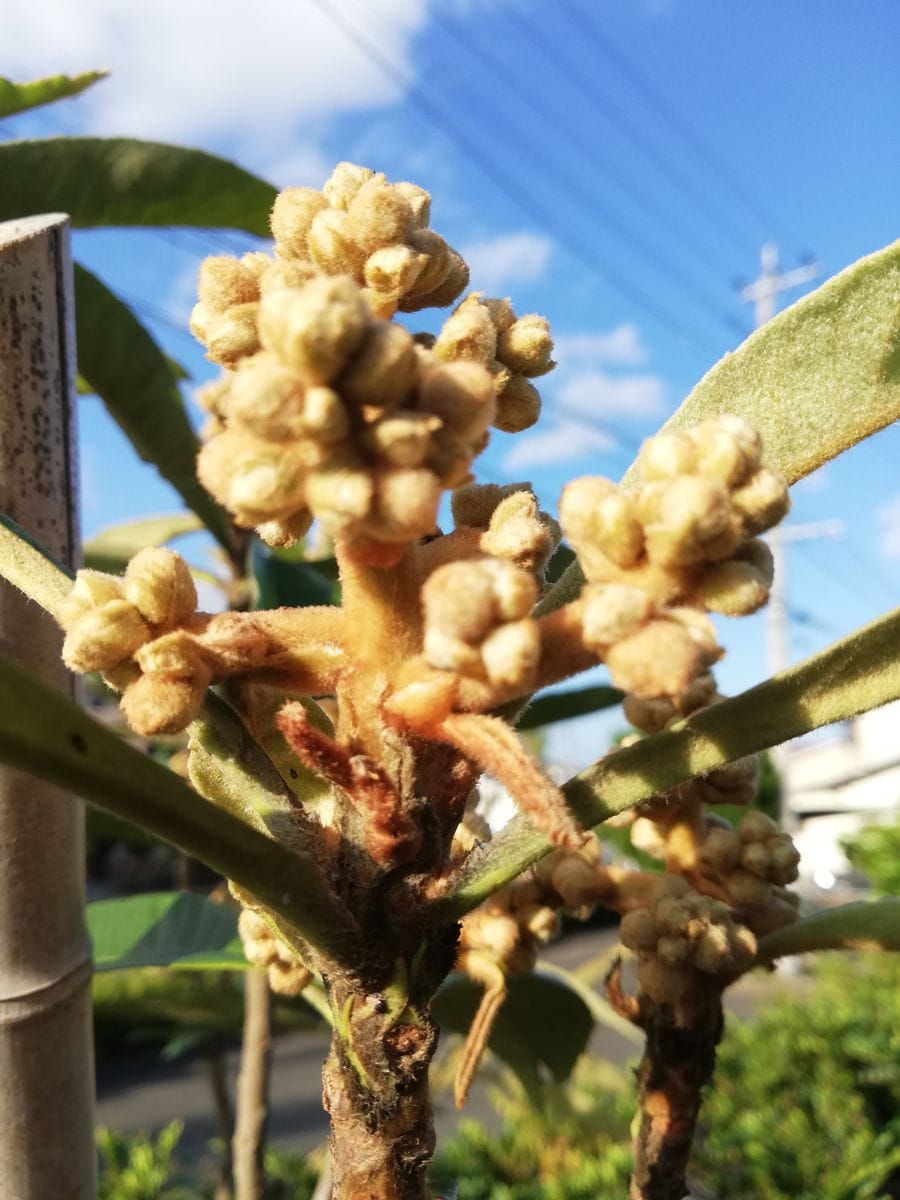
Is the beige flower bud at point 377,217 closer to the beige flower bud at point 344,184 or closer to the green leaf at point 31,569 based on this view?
the beige flower bud at point 344,184

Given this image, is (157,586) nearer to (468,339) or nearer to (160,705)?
(160,705)

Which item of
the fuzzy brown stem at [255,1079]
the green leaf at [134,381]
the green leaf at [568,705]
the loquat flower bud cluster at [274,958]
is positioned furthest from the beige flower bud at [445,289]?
the fuzzy brown stem at [255,1079]

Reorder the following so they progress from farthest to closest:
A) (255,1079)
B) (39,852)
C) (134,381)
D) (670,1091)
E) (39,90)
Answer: (255,1079) < (134,381) < (39,90) < (670,1091) < (39,852)

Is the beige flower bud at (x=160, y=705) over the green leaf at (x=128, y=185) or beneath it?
beneath

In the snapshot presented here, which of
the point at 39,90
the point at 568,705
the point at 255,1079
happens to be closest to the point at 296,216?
the point at 39,90

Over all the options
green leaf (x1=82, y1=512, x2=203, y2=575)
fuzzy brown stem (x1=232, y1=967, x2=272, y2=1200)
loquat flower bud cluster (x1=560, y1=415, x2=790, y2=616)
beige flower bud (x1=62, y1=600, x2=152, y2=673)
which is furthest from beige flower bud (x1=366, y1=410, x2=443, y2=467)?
green leaf (x1=82, y1=512, x2=203, y2=575)
